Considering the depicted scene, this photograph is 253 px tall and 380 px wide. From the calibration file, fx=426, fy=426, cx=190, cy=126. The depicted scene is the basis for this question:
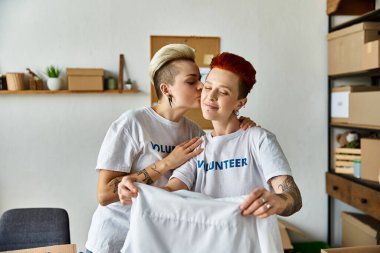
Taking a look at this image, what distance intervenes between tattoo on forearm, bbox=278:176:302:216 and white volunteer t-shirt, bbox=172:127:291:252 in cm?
6

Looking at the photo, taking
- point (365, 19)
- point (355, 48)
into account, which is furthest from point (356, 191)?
point (365, 19)

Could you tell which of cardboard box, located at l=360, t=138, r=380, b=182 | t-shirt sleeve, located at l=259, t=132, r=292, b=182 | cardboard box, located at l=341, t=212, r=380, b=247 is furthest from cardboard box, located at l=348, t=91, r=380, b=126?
t-shirt sleeve, located at l=259, t=132, r=292, b=182

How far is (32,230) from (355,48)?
2819 mm

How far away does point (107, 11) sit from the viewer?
369cm

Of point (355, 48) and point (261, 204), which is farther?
point (355, 48)

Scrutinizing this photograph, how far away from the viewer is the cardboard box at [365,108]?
331cm

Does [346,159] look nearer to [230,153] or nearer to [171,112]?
[171,112]

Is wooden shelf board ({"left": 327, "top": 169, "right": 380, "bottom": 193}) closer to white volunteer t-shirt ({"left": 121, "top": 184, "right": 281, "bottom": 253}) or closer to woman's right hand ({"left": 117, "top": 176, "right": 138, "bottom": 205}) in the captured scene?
white volunteer t-shirt ({"left": 121, "top": 184, "right": 281, "bottom": 253})

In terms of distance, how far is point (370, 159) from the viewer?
3391 millimetres

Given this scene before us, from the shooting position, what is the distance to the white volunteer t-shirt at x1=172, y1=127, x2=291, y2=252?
150cm

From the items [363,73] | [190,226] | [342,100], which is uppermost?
[363,73]

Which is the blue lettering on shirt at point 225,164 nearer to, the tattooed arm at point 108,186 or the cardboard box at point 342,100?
the tattooed arm at point 108,186

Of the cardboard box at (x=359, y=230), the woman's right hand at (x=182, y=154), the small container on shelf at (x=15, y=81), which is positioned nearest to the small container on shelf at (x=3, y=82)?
the small container on shelf at (x=15, y=81)

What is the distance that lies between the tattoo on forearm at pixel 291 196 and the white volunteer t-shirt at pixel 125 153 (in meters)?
0.54
